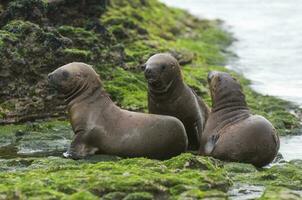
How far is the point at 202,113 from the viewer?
1510 cm

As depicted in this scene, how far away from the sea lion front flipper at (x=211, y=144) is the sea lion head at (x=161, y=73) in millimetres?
1220

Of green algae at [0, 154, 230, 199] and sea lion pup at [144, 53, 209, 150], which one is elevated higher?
sea lion pup at [144, 53, 209, 150]

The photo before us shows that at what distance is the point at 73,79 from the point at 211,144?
2.52 metres

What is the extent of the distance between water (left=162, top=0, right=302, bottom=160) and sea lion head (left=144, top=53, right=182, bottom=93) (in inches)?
89.8

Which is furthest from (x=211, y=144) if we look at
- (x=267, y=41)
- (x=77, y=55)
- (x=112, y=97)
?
(x=267, y=41)

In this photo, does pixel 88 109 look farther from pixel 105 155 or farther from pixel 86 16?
pixel 86 16

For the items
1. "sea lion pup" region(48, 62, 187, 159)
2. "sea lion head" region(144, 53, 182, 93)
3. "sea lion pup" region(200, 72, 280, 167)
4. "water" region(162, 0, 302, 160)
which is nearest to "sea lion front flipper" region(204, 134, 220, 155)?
"sea lion pup" region(200, 72, 280, 167)

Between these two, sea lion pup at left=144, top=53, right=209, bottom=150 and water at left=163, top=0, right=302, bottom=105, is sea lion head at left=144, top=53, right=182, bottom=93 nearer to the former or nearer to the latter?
sea lion pup at left=144, top=53, right=209, bottom=150

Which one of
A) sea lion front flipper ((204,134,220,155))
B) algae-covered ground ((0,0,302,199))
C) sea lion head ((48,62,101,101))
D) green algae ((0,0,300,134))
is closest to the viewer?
algae-covered ground ((0,0,302,199))

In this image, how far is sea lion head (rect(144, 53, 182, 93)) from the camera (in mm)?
14195

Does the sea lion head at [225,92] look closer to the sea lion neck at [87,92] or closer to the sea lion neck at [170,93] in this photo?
the sea lion neck at [170,93]

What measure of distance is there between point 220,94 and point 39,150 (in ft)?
10.2

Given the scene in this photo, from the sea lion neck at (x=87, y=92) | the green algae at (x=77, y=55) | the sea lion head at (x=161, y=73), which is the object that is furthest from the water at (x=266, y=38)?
the sea lion neck at (x=87, y=92)

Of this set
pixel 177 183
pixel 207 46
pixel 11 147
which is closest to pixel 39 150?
pixel 11 147
